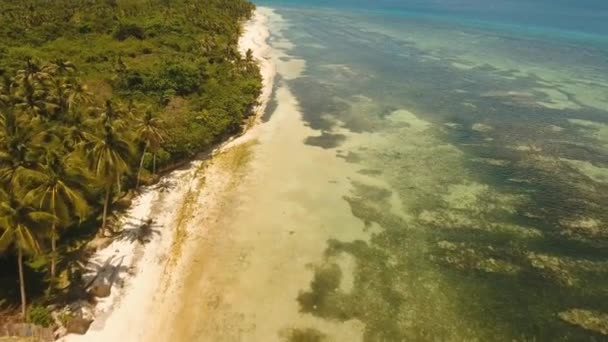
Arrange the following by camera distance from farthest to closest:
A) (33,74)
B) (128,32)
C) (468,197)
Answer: (128,32) < (33,74) < (468,197)

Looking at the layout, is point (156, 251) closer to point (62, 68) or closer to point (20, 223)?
point (20, 223)

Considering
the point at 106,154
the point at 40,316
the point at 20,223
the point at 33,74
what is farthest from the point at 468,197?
the point at 33,74

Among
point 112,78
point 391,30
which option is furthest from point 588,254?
point 391,30

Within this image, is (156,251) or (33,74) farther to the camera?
(33,74)

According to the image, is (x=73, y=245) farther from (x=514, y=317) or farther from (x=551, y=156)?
(x=551, y=156)

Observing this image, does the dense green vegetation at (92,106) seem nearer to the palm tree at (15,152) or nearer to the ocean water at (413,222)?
the palm tree at (15,152)

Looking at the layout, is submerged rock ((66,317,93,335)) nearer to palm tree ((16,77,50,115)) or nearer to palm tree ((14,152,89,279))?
palm tree ((14,152,89,279))
